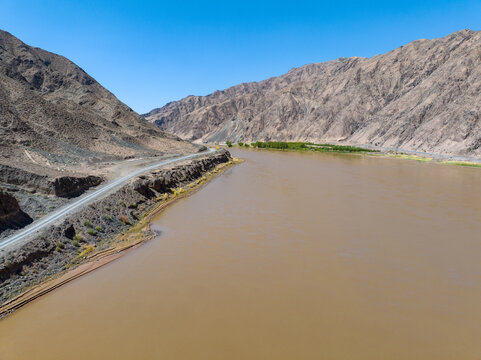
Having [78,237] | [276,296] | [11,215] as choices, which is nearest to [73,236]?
[78,237]

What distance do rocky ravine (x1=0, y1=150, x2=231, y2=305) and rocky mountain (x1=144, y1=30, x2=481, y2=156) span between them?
6450cm

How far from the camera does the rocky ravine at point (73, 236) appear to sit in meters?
11.3

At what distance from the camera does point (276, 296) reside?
420 inches

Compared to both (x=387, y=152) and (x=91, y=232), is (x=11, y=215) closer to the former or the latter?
(x=91, y=232)

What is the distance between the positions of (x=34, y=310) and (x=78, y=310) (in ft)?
4.83

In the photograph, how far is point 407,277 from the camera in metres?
12.0

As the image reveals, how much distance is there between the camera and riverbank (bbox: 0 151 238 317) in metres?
11.0

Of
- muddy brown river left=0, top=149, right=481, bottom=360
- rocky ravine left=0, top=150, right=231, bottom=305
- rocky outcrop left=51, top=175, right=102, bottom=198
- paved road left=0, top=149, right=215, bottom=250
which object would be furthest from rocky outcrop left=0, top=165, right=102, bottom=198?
muddy brown river left=0, top=149, right=481, bottom=360

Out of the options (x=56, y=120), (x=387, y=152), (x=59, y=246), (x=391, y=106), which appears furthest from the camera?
(x=391, y=106)

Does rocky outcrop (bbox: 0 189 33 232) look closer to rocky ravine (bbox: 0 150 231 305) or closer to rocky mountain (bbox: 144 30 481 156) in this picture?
rocky ravine (bbox: 0 150 231 305)

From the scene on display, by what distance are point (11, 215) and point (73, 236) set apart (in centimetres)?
289

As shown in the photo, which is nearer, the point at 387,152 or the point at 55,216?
the point at 55,216

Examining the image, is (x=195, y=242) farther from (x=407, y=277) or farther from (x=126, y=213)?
(x=407, y=277)

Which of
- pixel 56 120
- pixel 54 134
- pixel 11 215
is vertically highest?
pixel 56 120
